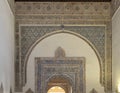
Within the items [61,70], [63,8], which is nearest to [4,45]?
[61,70]

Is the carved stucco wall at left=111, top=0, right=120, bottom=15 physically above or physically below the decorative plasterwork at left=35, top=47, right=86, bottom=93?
above

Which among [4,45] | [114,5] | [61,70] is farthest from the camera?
[61,70]

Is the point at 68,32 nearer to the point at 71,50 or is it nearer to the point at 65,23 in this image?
the point at 65,23

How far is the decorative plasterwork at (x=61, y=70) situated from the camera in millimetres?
7621

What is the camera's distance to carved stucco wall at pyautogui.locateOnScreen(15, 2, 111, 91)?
7613 millimetres

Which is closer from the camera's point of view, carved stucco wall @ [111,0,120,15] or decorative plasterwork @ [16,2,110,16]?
carved stucco wall @ [111,0,120,15]

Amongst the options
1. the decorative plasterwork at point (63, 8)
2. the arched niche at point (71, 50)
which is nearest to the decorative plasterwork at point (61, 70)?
the arched niche at point (71, 50)

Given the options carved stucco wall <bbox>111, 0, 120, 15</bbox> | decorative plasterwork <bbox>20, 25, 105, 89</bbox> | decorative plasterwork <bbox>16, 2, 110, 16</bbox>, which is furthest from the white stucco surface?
carved stucco wall <bbox>111, 0, 120, 15</bbox>

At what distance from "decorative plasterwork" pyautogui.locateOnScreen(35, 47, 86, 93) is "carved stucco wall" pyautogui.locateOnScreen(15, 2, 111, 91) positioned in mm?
316

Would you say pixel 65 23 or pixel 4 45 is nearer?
pixel 4 45

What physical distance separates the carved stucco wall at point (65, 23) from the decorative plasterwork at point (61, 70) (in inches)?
12.4

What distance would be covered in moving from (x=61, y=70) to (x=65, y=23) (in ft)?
2.87

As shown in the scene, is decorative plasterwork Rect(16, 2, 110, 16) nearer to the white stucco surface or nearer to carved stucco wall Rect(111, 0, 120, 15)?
carved stucco wall Rect(111, 0, 120, 15)

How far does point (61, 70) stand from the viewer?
766 centimetres
